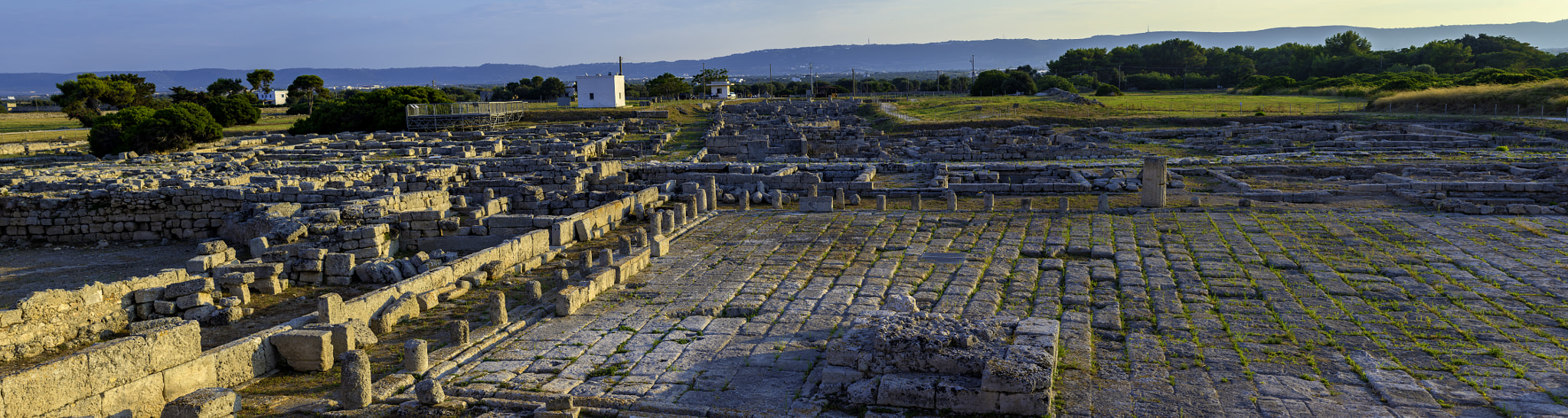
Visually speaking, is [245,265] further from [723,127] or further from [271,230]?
[723,127]

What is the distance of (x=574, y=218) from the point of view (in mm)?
16047

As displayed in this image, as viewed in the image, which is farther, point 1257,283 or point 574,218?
point 574,218

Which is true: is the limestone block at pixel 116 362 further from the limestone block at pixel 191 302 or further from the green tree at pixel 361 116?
the green tree at pixel 361 116

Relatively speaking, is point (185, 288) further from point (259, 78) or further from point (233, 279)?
point (259, 78)

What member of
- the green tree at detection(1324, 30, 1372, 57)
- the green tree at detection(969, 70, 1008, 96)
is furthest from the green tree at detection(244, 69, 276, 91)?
the green tree at detection(1324, 30, 1372, 57)

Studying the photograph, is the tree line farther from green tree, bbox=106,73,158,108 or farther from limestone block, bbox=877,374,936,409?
green tree, bbox=106,73,158,108

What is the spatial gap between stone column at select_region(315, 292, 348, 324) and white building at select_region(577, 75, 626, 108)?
188ft

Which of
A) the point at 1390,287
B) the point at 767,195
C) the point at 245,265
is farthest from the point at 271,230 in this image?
the point at 1390,287

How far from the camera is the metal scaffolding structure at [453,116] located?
49062mm

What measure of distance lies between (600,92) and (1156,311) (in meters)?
60.1

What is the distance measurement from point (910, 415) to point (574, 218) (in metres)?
10.1

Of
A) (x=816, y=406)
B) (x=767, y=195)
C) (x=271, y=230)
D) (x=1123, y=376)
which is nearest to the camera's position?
(x=816, y=406)

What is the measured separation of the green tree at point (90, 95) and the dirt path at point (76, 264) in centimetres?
5186

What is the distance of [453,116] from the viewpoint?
5006 centimetres
